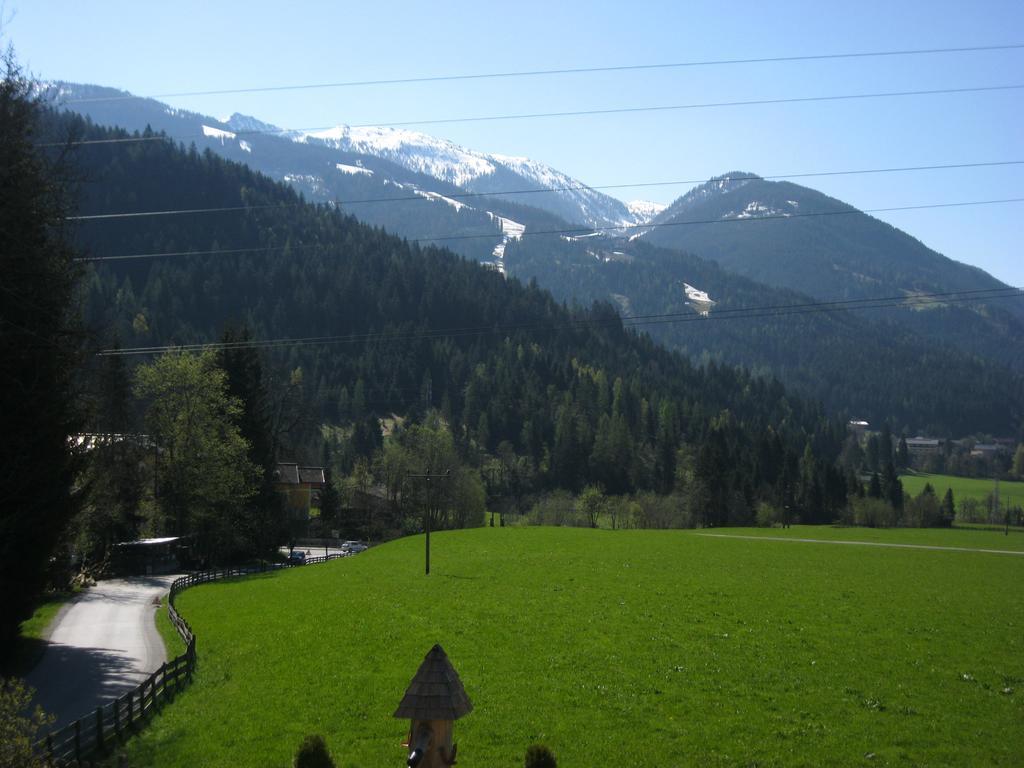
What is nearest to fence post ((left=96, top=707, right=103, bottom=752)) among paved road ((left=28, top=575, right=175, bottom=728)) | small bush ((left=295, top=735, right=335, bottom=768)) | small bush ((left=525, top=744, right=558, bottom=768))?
paved road ((left=28, top=575, right=175, bottom=728))

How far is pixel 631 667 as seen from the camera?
24.9m

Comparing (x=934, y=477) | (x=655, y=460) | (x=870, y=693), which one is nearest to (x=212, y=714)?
(x=870, y=693)

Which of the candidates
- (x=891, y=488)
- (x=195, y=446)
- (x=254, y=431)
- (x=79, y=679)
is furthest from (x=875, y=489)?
(x=79, y=679)

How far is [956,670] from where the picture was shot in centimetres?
2392

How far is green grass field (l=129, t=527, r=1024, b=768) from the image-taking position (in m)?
18.9

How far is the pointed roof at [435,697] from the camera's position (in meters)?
11.7

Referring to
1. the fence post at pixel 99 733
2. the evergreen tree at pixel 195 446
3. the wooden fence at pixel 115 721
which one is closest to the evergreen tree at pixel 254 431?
the evergreen tree at pixel 195 446

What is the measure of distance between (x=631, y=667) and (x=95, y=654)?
18.8 meters

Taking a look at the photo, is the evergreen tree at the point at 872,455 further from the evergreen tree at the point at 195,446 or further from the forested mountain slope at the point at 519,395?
the evergreen tree at the point at 195,446

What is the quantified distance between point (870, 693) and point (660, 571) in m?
24.1

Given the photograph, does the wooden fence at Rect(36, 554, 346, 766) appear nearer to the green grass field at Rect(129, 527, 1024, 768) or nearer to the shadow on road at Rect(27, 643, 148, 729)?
the green grass field at Rect(129, 527, 1024, 768)

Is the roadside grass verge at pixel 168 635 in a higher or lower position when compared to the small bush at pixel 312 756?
lower

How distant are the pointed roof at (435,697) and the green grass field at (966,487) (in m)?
158

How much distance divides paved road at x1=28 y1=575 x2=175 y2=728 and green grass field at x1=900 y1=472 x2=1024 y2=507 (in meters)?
145
